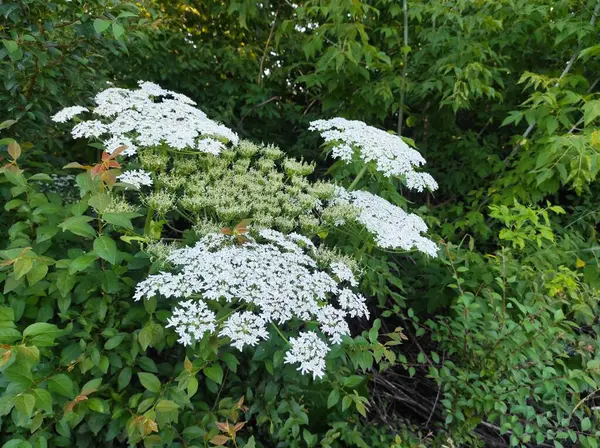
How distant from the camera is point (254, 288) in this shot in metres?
1.41

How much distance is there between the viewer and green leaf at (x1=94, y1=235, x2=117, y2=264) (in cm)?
127

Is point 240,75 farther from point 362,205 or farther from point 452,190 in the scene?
point 362,205

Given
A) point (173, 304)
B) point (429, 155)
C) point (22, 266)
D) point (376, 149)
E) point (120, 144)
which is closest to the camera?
point (22, 266)

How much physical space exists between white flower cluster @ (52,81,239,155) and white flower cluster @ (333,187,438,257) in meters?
0.60

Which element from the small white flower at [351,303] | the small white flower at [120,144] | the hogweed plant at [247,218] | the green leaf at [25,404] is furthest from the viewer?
the small white flower at [120,144]

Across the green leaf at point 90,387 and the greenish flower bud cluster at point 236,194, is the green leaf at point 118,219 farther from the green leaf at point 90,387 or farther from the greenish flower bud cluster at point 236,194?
the green leaf at point 90,387

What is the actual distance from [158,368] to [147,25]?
1992 mm

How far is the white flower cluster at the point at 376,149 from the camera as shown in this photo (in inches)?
78.4

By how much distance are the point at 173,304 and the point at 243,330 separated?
31 centimetres

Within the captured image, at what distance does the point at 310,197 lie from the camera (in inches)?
66.9

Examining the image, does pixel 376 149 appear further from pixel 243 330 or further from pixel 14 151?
pixel 14 151

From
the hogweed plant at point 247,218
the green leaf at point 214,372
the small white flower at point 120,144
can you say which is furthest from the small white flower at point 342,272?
the small white flower at point 120,144

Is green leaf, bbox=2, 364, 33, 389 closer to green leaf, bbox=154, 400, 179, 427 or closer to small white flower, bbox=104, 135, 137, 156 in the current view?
green leaf, bbox=154, 400, 179, 427

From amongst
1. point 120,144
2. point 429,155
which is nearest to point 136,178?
point 120,144
